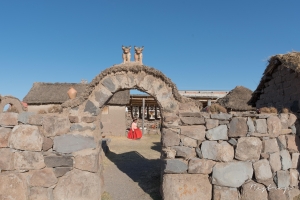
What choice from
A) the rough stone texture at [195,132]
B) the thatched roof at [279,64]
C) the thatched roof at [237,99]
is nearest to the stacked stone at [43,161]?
the rough stone texture at [195,132]

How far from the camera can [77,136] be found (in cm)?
519

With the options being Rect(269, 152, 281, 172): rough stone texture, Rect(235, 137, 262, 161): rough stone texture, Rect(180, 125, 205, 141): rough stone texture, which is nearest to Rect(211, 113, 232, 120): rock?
A: Rect(180, 125, 205, 141): rough stone texture

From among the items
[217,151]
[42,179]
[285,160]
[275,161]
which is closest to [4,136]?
[42,179]

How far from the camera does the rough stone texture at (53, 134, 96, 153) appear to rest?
16.7ft

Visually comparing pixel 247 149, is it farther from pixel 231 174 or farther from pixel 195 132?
pixel 195 132

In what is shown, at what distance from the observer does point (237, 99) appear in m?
13.0

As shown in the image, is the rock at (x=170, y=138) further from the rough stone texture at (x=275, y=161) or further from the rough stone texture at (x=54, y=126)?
the rough stone texture at (x=54, y=126)

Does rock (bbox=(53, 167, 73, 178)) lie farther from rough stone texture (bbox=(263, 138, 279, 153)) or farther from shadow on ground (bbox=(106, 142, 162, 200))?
rough stone texture (bbox=(263, 138, 279, 153))

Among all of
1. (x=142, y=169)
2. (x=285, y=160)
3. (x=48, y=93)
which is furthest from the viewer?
(x=48, y=93)

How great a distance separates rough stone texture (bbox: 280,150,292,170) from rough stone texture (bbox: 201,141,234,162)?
4.04 ft

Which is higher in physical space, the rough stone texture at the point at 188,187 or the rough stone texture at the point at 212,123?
the rough stone texture at the point at 212,123

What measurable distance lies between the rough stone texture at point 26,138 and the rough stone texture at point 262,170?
15.3 feet

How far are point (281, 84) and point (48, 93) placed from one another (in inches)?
684

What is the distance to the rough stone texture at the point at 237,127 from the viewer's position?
5.05 metres
